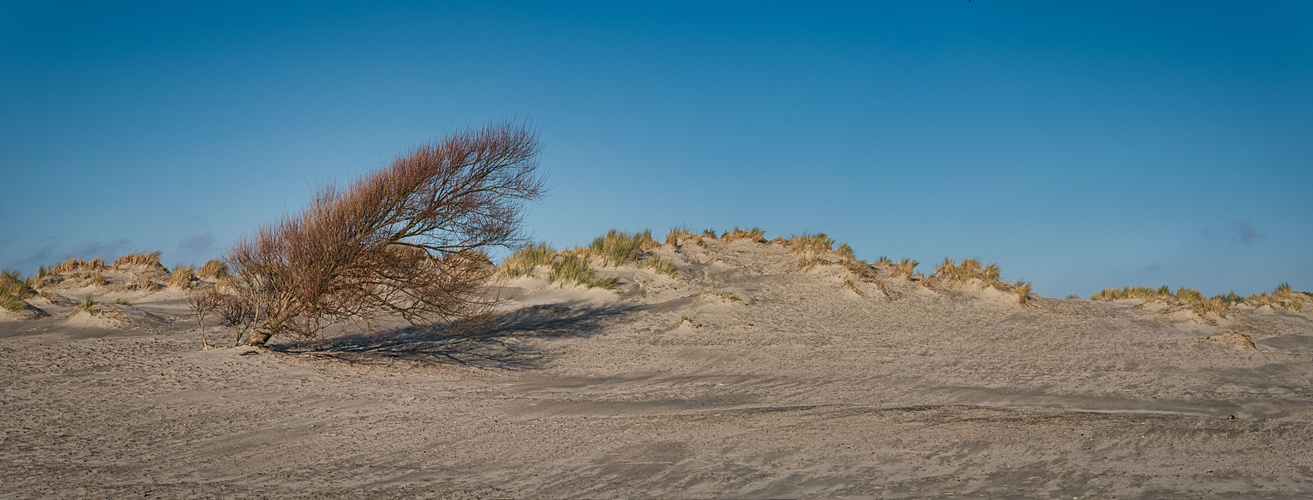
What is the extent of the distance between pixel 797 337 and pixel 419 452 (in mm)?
7221

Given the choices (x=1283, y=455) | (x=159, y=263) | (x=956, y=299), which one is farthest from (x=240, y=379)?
(x=159, y=263)

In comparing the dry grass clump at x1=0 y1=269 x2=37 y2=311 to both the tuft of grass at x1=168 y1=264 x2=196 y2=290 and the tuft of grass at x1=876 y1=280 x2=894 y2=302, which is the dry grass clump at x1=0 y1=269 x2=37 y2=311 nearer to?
the tuft of grass at x1=168 y1=264 x2=196 y2=290

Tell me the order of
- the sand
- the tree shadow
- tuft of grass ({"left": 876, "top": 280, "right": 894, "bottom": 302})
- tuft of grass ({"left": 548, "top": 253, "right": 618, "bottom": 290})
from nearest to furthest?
1. the sand
2. the tree shadow
3. tuft of grass ({"left": 548, "top": 253, "right": 618, "bottom": 290})
4. tuft of grass ({"left": 876, "top": 280, "right": 894, "bottom": 302})

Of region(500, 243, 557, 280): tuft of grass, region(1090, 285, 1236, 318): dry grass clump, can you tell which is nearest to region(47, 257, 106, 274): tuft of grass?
region(500, 243, 557, 280): tuft of grass

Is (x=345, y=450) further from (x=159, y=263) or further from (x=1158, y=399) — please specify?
(x=159, y=263)

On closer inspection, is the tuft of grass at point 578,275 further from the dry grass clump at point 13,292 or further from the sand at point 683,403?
the dry grass clump at point 13,292

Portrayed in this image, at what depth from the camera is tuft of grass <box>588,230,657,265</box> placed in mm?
16953

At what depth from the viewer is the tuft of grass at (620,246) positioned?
55.6ft

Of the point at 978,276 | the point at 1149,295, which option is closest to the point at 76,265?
the point at 978,276

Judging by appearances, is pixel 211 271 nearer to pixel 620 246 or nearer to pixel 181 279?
pixel 181 279

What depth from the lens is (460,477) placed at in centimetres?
603

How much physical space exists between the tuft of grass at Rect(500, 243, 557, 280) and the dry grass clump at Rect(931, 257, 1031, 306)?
7.98 metres

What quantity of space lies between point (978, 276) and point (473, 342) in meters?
10.1

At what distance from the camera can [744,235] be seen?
20.5 metres
